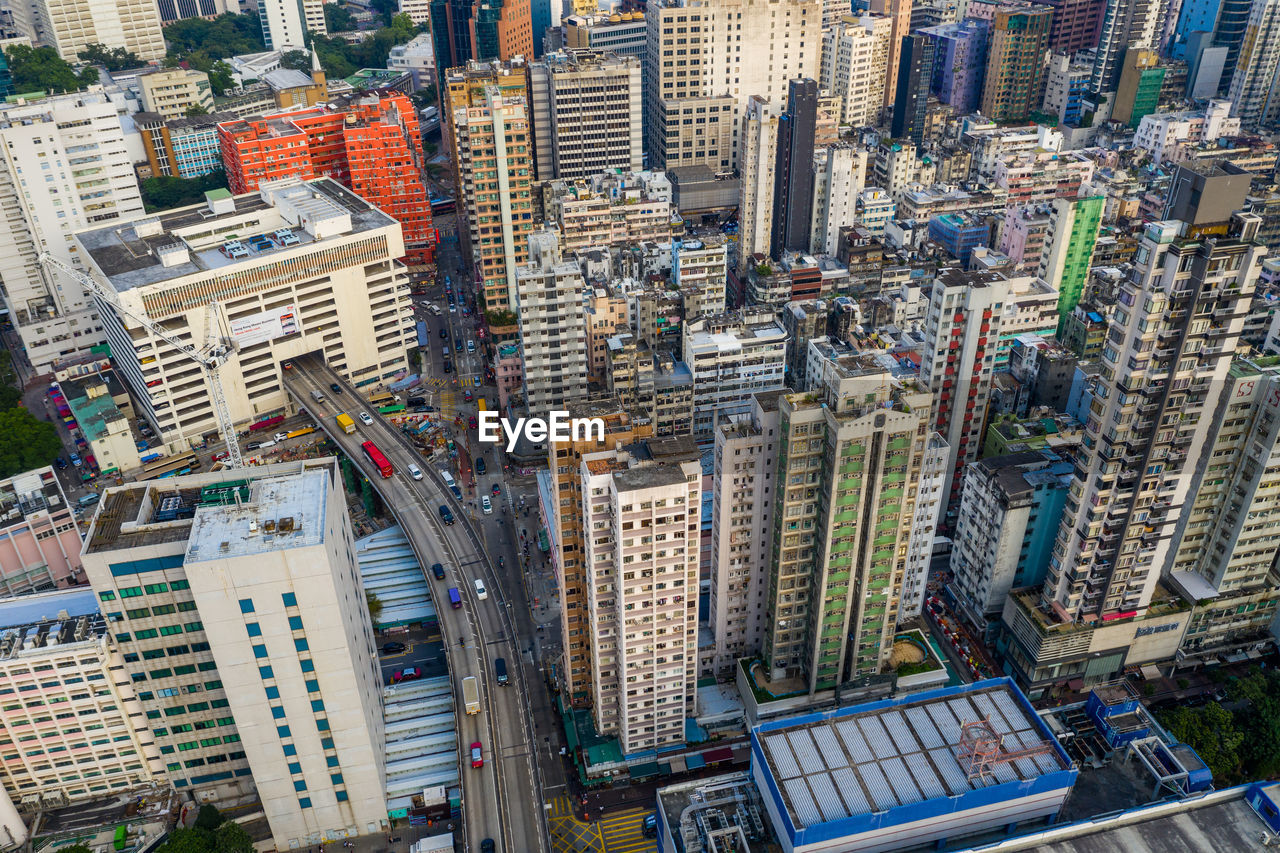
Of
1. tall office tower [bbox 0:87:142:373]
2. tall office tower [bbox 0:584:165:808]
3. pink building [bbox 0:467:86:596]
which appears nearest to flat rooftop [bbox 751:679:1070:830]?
tall office tower [bbox 0:584:165:808]

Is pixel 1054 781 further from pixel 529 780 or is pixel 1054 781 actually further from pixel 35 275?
pixel 35 275

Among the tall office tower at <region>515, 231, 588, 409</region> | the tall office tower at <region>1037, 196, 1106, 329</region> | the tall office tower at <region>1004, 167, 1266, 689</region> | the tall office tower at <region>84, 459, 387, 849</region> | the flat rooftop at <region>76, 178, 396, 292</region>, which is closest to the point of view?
the tall office tower at <region>84, 459, 387, 849</region>

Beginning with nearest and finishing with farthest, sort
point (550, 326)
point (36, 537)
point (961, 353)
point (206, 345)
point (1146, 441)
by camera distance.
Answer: point (1146, 441), point (36, 537), point (961, 353), point (550, 326), point (206, 345)

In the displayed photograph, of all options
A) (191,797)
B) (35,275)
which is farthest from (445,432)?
(35,275)

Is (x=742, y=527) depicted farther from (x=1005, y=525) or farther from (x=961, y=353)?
(x=961, y=353)

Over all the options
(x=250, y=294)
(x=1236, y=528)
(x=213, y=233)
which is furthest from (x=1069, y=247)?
(x=213, y=233)

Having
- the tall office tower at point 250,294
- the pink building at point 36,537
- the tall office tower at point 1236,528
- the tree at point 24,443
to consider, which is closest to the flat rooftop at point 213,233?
the tall office tower at point 250,294

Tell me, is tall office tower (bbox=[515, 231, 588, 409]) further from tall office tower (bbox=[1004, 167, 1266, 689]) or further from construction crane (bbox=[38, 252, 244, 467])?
tall office tower (bbox=[1004, 167, 1266, 689])
